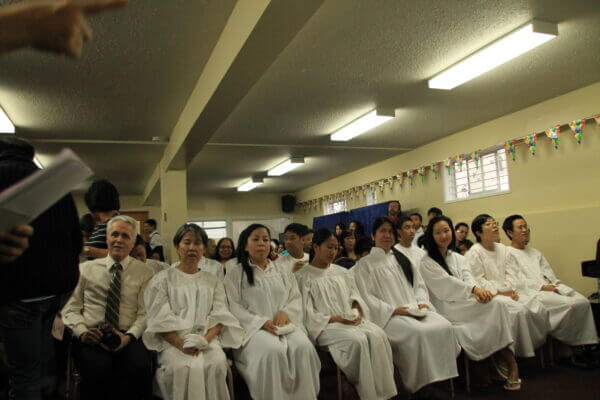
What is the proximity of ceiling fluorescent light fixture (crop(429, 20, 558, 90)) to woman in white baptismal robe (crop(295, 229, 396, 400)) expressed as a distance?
7.24ft

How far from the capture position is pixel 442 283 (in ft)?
13.1

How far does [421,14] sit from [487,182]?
4.18 m

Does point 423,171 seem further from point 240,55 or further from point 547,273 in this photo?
point 240,55

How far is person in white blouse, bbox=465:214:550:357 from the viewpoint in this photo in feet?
13.0

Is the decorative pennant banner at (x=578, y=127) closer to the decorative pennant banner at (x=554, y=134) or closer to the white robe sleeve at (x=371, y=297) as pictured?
the decorative pennant banner at (x=554, y=134)

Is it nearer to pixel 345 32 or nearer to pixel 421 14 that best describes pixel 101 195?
pixel 345 32

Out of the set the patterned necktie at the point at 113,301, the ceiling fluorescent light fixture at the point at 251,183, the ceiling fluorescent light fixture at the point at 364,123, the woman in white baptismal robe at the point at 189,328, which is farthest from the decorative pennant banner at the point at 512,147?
the ceiling fluorescent light fixture at the point at 251,183

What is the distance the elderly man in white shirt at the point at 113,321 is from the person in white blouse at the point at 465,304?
2.39 meters

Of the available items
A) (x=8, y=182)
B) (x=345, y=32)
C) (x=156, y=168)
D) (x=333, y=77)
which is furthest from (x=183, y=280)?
(x=156, y=168)

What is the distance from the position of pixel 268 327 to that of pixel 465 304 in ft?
5.80

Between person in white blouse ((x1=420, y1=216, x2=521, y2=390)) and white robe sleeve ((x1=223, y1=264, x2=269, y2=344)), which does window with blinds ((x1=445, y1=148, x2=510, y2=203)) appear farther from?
white robe sleeve ((x1=223, y1=264, x2=269, y2=344))

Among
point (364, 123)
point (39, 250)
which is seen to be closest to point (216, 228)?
point (364, 123)

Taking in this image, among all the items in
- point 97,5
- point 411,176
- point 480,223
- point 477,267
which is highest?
point 411,176

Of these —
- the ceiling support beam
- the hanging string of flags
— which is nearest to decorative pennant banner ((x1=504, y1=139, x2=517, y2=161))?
the hanging string of flags
